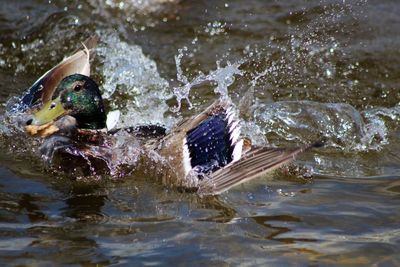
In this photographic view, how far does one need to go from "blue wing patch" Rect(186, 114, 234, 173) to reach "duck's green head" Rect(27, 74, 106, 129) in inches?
27.6

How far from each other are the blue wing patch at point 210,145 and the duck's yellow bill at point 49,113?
84 centimetres

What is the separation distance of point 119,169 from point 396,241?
5.81 ft

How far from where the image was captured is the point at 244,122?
571cm

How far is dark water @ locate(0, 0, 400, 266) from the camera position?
4062 millimetres

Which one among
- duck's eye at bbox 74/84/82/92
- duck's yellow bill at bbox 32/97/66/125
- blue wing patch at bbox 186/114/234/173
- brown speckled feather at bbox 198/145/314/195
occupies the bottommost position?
brown speckled feather at bbox 198/145/314/195

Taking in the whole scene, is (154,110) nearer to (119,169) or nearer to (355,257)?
(119,169)

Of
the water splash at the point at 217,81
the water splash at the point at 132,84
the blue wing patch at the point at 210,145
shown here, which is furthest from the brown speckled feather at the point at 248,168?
the water splash at the point at 132,84

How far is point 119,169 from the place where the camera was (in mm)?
5113

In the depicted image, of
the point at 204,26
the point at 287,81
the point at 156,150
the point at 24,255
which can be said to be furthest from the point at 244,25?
the point at 24,255

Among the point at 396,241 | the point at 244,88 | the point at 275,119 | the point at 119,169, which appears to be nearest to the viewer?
the point at 396,241

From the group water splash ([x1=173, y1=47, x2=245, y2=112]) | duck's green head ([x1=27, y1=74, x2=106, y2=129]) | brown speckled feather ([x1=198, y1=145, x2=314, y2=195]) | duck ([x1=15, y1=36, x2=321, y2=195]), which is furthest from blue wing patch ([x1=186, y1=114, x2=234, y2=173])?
duck's green head ([x1=27, y1=74, x2=106, y2=129])

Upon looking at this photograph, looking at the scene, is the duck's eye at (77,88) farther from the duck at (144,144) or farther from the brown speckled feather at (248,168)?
the brown speckled feather at (248,168)

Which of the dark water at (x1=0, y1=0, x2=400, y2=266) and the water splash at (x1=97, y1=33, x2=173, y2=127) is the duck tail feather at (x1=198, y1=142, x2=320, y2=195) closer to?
the dark water at (x1=0, y1=0, x2=400, y2=266)

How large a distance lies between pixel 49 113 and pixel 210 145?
1069mm
